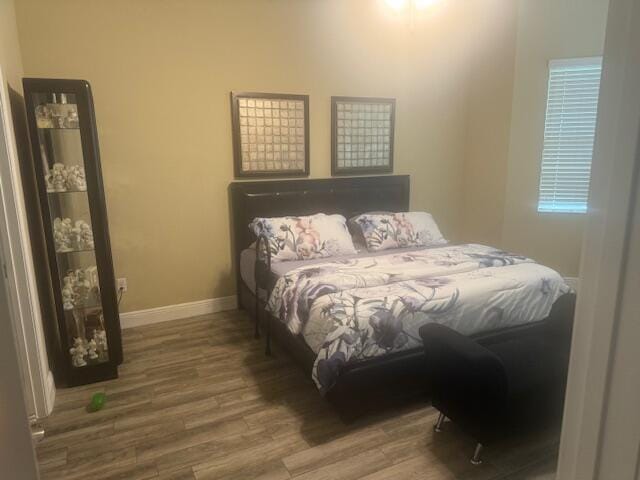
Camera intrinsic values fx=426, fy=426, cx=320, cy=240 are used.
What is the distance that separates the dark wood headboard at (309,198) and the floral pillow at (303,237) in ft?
0.66

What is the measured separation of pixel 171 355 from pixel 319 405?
1.26 metres

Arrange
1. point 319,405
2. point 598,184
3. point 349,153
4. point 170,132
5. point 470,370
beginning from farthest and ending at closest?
point 349,153 → point 170,132 → point 319,405 → point 470,370 → point 598,184

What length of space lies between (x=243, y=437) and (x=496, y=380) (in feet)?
4.27


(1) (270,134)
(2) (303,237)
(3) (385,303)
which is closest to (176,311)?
(2) (303,237)

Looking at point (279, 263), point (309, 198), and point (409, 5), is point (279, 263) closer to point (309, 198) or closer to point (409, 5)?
point (309, 198)

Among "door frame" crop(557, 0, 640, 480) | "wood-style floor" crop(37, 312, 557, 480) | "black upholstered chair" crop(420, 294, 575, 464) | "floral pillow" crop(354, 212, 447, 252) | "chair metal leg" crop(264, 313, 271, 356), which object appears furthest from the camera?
"floral pillow" crop(354, 212, 447, 252)

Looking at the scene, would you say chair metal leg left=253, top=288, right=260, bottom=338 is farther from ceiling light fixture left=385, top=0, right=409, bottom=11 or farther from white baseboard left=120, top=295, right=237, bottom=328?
ceiling light fixture left=385, top=0, right=409, bottom=11

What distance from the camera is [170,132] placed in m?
3.47

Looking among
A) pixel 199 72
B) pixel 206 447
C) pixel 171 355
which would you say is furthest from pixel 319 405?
pixel 199 72

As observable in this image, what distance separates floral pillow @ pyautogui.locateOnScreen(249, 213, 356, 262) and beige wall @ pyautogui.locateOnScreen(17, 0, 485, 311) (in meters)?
0.63

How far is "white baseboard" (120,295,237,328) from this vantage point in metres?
3.58

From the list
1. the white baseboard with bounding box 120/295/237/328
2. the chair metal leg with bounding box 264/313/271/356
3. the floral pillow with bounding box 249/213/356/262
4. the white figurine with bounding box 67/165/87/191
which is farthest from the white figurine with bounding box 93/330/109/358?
the floral pillow with bounding box 249/213/356/262

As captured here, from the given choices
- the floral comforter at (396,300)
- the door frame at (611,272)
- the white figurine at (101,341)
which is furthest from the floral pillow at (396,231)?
the door frame at (611,272)

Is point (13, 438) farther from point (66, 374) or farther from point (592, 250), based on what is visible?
point (66, 374)
